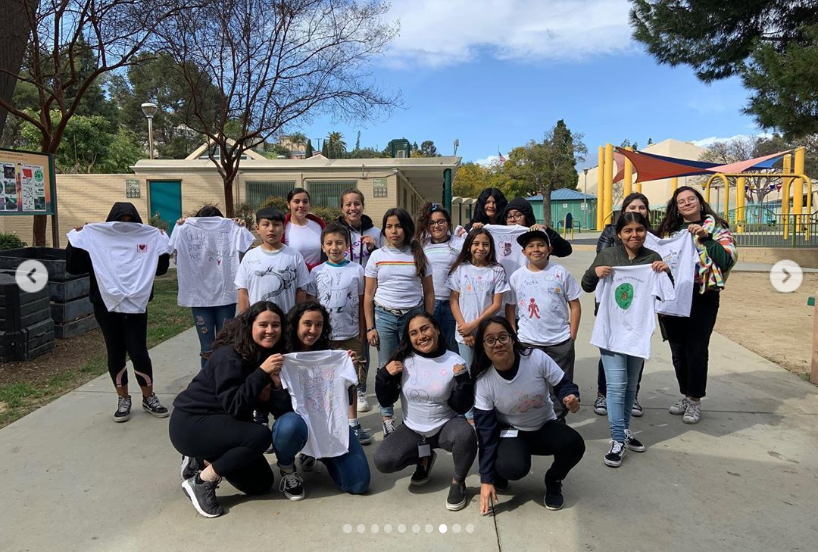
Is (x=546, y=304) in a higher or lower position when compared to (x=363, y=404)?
higher

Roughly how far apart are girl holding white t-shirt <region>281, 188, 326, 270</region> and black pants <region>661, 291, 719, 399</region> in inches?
105

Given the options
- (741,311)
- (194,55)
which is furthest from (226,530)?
(194,55)

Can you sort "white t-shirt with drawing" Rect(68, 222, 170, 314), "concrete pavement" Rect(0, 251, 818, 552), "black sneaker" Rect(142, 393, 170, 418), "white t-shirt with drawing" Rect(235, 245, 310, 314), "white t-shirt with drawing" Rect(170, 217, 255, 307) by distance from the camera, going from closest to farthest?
"concrete pavement" Rect(0, 251, 818, 552) < "white t-shirt with drawing" Rect(235, 245, 310, 314) < "white t-shirt with drawing" Rect(68, 222, 170, 314) < "black sneaker" Rect(142, 393, 170, 418) < "white t-shirt with drawing" Rect(170, 217, 255, 307)

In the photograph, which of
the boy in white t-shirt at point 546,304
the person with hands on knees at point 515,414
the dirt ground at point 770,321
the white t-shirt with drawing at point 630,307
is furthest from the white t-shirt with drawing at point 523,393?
the dirt ground at point 770,321

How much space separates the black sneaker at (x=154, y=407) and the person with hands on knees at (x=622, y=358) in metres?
3.17

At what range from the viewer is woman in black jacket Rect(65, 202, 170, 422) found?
13.5ft

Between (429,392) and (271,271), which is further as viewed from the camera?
(271,271)

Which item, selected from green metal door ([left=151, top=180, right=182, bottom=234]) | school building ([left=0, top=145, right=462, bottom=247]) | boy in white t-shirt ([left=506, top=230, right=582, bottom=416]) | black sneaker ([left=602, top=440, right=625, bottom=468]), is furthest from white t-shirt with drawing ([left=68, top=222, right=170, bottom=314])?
green metal door ([left=151, top=180, right=182, bottom=234])

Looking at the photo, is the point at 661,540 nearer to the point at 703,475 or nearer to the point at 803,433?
the point at 703,475

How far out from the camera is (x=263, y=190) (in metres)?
20.1

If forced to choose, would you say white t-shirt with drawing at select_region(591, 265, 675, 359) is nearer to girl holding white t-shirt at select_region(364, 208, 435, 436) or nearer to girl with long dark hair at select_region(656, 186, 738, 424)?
girl with long dark hair at select_region(656, 186, 738, 424)

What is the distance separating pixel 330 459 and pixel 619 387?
70.9 inches

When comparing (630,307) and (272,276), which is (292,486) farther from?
(630,307)

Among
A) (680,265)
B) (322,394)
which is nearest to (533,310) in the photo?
(680,265)
